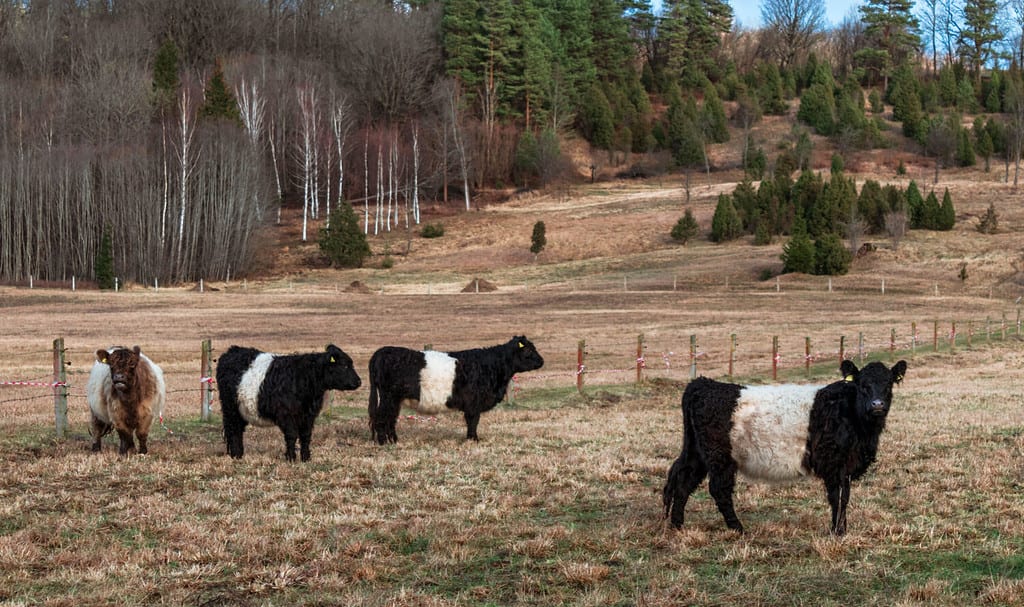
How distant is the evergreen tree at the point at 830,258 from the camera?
198 ft

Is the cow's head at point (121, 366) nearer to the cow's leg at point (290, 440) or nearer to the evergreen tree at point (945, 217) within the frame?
the cow's leg at point (290, 440)

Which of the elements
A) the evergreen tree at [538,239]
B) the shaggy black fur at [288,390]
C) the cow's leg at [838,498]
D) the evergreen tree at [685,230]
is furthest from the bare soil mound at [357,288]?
the cow's leg at [838,498]

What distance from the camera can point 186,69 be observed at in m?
96.5

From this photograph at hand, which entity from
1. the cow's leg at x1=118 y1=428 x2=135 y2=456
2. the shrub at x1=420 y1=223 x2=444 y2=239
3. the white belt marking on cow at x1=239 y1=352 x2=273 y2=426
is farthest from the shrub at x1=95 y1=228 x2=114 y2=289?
the white belt marking on cow at x1=239 y1=352 x2=273 y2=426

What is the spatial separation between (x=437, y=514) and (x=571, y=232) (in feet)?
236

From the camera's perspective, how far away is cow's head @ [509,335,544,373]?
16.2 meters

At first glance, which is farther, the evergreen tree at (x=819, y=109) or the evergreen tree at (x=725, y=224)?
the evergreen tree at (x=819, y=109)

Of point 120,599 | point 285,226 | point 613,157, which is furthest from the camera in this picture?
point 613,157

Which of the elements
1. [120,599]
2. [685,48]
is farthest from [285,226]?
[120,599]

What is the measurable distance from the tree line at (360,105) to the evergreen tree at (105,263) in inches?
21.2

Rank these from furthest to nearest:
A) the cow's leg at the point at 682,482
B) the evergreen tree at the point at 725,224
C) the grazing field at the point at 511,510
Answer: the evergreen tree at the point at 725,224
the cow's leg at the point at 682,482
the grazing field at the point at 511,510

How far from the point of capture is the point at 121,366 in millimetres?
12562

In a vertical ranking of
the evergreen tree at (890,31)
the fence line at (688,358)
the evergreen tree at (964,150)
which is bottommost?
the fence line at (688,358)

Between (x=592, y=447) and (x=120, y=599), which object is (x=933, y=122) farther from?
(x=120, y=599)
